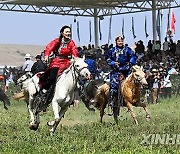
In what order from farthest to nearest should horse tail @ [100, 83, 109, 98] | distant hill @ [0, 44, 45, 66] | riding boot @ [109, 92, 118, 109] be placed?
distant hill @ [0, 44, 45, 66] < horse tail @ [100, 83, 109, 98] < riding boot @ [109, 92, 118, 109]

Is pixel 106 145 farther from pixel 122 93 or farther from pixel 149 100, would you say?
pixel 149 100

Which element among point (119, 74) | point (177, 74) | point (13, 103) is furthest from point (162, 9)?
point (119, 74)

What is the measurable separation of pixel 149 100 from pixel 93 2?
12.5m

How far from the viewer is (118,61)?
44.5 feet

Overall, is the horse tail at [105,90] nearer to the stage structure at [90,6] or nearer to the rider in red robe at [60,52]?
the rider in red robe at [60,52]

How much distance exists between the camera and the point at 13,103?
24.6m

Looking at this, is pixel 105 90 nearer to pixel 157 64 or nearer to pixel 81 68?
pixel 81 68

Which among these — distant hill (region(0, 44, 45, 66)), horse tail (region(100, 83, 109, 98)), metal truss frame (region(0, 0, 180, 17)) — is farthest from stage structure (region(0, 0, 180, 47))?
distant hill (region(0, 44, 45, 66))

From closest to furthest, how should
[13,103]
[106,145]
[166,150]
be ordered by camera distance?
[166,150]
[106,145]
[13,103]

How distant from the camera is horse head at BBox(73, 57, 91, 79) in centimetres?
1152

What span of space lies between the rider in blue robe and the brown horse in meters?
0.20

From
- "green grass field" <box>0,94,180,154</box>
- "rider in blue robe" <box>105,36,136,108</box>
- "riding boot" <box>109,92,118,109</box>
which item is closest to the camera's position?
"green grass field" <box>0,94,180,154</box>

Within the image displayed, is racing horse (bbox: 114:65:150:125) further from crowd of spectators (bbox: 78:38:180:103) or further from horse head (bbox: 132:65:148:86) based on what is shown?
crowd of spectators (bbox: 78:38:180:103)

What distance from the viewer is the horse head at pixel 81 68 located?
11.5 m
